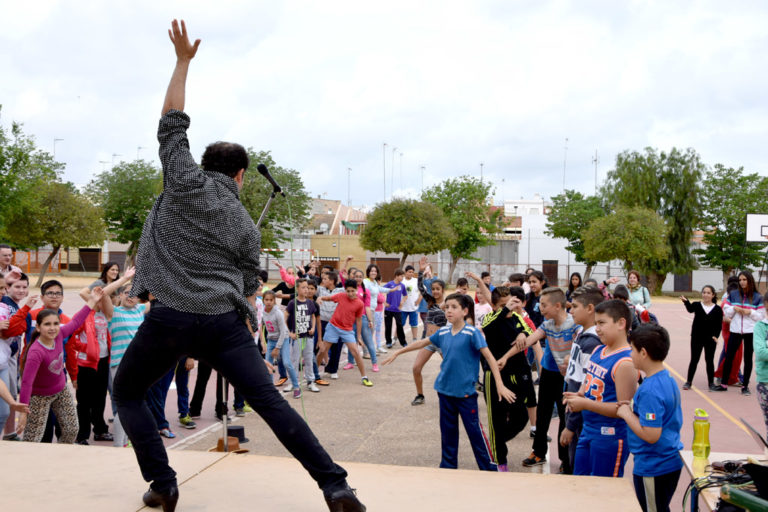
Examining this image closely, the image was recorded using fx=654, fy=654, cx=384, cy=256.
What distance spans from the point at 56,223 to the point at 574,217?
37226 millimetres

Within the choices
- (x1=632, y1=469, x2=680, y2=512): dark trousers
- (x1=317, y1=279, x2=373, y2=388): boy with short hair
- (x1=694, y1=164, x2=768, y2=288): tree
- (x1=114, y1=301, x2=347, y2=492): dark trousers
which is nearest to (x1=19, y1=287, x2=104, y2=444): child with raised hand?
(x1=114, y1=301, x2=347, y2=492): dark trousers

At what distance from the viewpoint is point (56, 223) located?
37.5 metres

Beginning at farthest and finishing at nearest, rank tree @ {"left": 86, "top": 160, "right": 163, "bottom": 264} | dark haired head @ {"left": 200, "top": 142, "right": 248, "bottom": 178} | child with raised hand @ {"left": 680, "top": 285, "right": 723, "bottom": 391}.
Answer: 1. tree @ {"left": 86, "top": 160, "right": 163, "bottom": 264}
2. child with raised hand @ {"left": 680, "top": 285, "right": 723, "bottom": 391}
3. dark haired head @ {"left": 200, "top": 142, "right": 248, "bottom": 178}

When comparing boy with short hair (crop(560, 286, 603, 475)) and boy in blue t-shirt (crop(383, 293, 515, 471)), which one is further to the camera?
boy in blue t-shirt (crop(383, 293, 515, 471))

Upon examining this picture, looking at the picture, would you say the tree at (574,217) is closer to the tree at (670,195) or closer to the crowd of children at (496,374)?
the tree at (670,195)

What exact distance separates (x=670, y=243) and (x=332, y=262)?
1038 inches

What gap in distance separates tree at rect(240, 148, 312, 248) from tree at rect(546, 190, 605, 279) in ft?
66.9

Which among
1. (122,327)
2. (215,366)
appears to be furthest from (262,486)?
(122,327)

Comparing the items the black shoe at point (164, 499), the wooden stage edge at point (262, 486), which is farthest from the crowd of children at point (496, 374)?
the black shoe at point (164, 499)

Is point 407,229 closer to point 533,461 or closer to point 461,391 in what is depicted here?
point 533,461

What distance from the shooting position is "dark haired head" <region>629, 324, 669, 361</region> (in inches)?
147

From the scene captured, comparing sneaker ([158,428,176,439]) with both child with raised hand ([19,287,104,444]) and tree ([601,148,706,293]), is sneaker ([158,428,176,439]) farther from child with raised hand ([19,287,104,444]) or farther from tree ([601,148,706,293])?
tree ([601,148,706,293])

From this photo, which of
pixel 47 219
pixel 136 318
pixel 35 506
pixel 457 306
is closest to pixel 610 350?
pixel 457 306

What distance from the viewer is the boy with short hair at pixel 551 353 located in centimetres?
588
